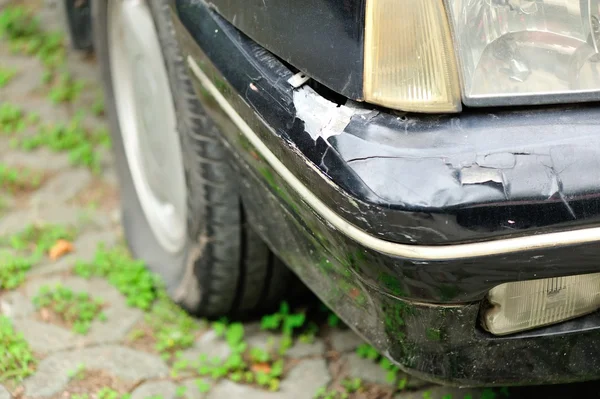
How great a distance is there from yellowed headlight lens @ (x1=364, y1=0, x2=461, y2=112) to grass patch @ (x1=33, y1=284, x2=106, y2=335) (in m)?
1.49

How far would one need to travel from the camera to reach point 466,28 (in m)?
1.35

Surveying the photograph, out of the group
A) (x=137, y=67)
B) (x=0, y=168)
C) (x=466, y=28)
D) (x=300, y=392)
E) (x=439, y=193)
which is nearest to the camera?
(x=439, y=193)

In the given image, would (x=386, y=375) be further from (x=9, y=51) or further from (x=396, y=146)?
(x=9, y=51)

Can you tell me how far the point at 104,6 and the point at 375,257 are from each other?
170cm

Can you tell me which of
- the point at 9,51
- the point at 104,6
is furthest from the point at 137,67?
the point at 9,51

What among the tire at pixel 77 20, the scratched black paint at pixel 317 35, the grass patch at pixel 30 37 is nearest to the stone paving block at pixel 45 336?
the tire at pixel 77 20

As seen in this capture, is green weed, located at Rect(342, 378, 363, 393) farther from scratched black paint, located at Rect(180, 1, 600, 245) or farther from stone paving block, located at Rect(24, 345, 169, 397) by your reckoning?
scratched black paint, located at Rect(180, 1, 600, 245)

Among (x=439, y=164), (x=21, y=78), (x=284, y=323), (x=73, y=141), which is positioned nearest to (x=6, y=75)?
(x=21, y=78)

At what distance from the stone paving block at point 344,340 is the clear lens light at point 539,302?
988 millimetres

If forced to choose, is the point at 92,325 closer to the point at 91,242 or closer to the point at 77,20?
the point at 91,242

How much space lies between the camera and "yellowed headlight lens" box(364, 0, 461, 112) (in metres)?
1.31

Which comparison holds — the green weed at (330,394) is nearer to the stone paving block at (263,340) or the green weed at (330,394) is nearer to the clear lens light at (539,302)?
the stone paving block at (263,340)

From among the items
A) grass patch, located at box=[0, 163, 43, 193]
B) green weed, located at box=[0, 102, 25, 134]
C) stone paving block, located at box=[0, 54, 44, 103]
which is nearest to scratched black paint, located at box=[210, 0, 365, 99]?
grass patch, located at box=[0, 163, 43, 193]

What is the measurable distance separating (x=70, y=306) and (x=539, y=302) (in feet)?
5.42
